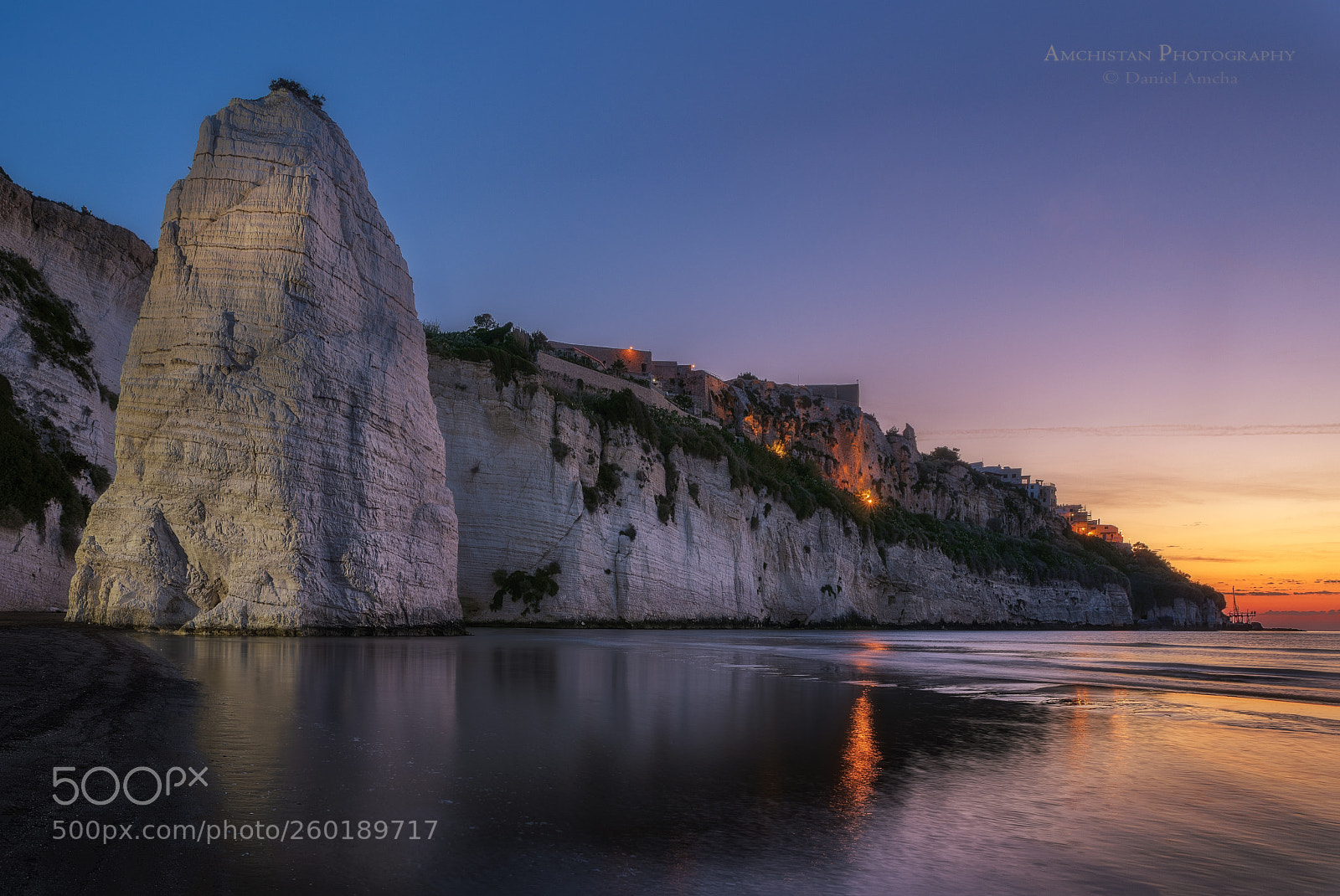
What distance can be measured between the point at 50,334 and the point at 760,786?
101 ft

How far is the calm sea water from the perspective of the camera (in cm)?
275

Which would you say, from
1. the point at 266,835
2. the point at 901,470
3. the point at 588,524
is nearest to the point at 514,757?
the point at 266,835

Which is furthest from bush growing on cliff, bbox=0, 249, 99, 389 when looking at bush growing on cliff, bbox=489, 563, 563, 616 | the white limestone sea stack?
bush growing on cliff, bbox=489, 563, 563, 616

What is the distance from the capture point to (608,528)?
31.0 m

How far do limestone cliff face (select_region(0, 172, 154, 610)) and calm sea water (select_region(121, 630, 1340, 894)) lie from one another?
59.3ft

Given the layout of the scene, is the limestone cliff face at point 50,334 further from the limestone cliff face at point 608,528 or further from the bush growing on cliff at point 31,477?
the limestone cliff face at point 608,528

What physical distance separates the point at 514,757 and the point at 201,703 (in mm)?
3237

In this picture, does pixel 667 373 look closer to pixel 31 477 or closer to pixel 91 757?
pixel 31 477

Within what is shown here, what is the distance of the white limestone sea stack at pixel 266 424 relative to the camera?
1587 cm

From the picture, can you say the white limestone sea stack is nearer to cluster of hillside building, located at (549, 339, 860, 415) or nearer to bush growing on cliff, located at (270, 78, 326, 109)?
bush growing on cliff, located at (270, 78, 326, 109)

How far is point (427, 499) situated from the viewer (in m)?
20.1

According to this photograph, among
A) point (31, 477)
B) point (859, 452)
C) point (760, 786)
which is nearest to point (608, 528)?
point (31, 477)

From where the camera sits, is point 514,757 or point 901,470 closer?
point 514,757

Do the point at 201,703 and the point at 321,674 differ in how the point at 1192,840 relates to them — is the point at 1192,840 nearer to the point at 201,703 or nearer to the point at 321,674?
the point at 201,703
